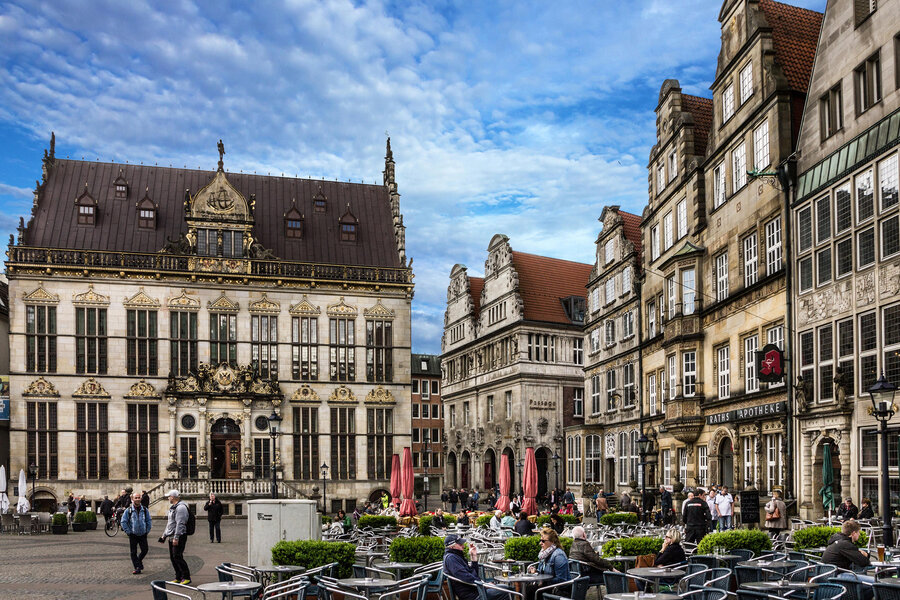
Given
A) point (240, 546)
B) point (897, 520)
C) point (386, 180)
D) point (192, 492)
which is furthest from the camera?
point (386, 180)

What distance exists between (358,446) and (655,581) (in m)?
41.2

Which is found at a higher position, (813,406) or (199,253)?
(199,253)

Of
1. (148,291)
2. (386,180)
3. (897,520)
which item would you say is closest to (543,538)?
(897,520)

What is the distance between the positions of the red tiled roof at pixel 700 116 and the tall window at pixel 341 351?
22.4m

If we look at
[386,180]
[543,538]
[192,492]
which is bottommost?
[192,492]

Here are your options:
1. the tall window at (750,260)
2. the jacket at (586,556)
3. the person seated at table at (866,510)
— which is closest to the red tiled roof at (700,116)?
the tall window at (750,260)

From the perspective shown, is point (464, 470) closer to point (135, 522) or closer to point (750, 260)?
point (750, 260)

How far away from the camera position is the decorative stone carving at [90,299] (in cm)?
5228

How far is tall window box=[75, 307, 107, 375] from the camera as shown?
171 ft

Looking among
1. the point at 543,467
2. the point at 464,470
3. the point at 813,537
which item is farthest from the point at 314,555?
the point at 464,470

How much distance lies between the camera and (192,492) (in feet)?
167

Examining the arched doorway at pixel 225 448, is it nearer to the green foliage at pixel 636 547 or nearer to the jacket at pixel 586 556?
the green foliage at pixel 636 547

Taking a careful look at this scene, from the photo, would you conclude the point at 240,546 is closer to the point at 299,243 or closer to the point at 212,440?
the point at 212,440

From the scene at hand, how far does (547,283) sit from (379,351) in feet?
67.6
